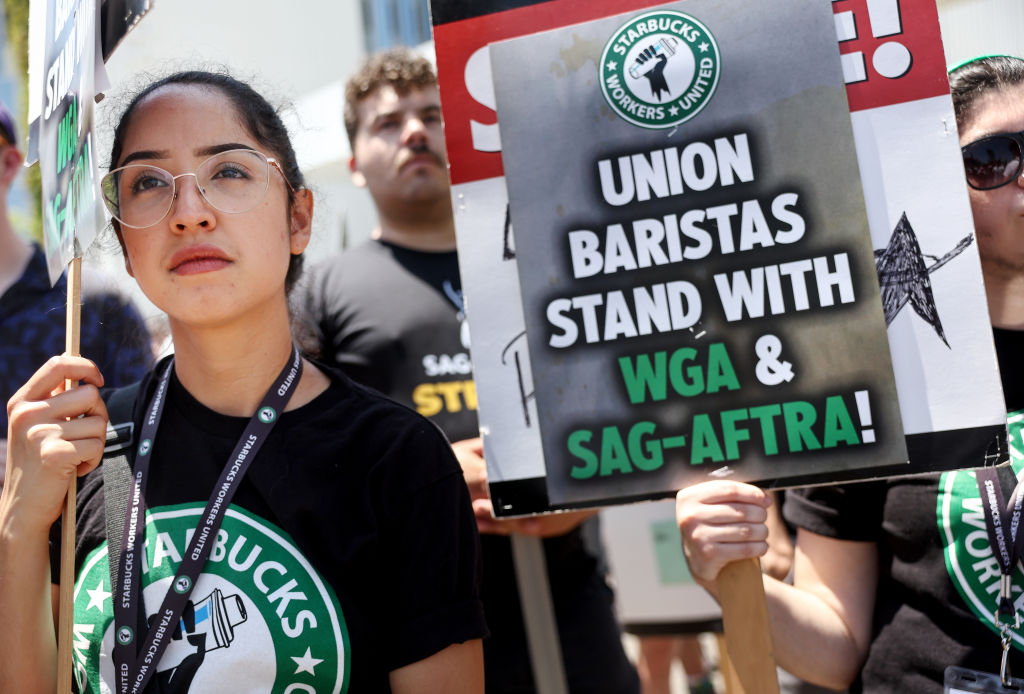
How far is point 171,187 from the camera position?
1.58m

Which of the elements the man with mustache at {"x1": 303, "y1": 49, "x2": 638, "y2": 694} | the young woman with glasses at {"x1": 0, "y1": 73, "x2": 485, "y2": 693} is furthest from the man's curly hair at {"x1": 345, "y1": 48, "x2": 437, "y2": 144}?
the young woman with glasses at {"x1": 0, "y1": 73, "x2": 485, "y2": 693}

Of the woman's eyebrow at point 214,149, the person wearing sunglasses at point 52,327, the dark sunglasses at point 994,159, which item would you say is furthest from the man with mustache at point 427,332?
the dark sunglasses at point 994,159

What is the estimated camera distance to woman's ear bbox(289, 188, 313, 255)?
1.77 metres

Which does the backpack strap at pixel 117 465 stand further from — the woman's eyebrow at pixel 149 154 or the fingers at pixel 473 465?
the fingers at pixel 473 465

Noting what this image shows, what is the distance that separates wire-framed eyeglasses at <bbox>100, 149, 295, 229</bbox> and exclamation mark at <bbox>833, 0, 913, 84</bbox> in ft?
3.15

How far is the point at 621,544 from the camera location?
3.86 m

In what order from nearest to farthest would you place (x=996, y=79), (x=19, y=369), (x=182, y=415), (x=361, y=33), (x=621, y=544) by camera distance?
(x=182, y=415), (x=996, y=79), (x=19, y=369), (x=621, y=544), (x=361, y=33)

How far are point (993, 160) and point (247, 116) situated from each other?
127 cm

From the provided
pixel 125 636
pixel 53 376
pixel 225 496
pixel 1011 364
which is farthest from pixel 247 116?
pixel 1011 364

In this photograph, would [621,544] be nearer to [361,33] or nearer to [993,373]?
[993,373]

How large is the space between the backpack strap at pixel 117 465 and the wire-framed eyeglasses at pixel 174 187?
323 mm

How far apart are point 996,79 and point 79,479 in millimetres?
1736

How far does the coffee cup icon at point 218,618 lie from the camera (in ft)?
4.74

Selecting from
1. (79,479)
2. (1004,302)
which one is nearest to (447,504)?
(79,479)
